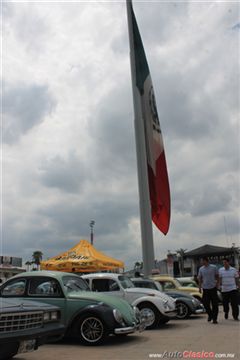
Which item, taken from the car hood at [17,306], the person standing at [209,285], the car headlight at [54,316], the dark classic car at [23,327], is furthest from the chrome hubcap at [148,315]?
the car hood at [17,306]

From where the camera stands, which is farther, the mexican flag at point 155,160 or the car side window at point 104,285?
the mexican flag at point 155,160

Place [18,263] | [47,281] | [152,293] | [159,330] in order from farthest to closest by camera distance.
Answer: [18,263], [152,293], [159,330], [47,281]

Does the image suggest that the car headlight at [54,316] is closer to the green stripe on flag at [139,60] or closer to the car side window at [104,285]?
the car side window at [104,285]

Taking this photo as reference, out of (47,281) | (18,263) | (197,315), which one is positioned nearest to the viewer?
(47,281)

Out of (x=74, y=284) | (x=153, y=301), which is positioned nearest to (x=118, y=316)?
(x=74, y=284)

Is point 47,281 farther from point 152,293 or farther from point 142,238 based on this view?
point 142,238

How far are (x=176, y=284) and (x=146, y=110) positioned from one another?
11002mm

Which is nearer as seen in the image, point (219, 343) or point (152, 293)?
point (219, 343)

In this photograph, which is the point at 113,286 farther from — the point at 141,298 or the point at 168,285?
the point at 168,285

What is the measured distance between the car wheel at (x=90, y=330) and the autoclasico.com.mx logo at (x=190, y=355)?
1371mm

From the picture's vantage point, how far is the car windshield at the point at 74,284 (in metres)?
8.58

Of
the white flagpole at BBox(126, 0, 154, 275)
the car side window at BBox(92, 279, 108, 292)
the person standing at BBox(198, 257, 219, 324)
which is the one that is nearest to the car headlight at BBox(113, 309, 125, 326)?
the car side window at BBox(92, 279, 108, 292)

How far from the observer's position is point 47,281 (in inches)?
334

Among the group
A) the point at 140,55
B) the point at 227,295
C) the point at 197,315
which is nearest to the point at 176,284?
the point at 197,315
